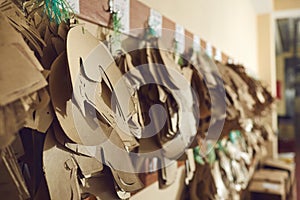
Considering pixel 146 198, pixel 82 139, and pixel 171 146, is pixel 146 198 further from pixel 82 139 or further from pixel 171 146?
pixel 82 139

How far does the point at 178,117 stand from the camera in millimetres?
961

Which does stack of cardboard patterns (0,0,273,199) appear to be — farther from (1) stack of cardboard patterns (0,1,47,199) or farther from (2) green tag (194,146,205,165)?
(2) green tag (194,146,205,165)

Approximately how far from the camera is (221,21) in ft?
7.84

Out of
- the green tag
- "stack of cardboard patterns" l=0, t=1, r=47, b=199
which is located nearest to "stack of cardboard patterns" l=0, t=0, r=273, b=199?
"stack of cardboard patterns" l=0, t=1, r=47, b=199

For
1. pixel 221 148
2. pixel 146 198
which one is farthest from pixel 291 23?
pixel 146 198

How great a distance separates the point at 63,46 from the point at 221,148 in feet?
4.42

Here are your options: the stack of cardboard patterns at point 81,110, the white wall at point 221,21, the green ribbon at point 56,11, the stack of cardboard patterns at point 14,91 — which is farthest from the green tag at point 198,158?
the stack of cardboard patterns at point 14,91

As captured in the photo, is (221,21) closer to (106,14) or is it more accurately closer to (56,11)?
(106,14)

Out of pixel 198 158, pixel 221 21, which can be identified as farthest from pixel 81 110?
pixel 221 21

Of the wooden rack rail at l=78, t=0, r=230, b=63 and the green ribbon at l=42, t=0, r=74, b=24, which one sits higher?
the wooden rack rail at l=78, t=0, r=230, b=63

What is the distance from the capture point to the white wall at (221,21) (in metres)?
1.48

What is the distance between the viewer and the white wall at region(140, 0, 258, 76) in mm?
1484

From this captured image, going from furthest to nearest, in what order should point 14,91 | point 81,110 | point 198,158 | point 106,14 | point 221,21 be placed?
1. point 221,21
2. point 198,158
3. point 106,14
4. point 81,110
5. point 14,91

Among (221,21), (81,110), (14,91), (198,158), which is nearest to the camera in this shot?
(14,91)
